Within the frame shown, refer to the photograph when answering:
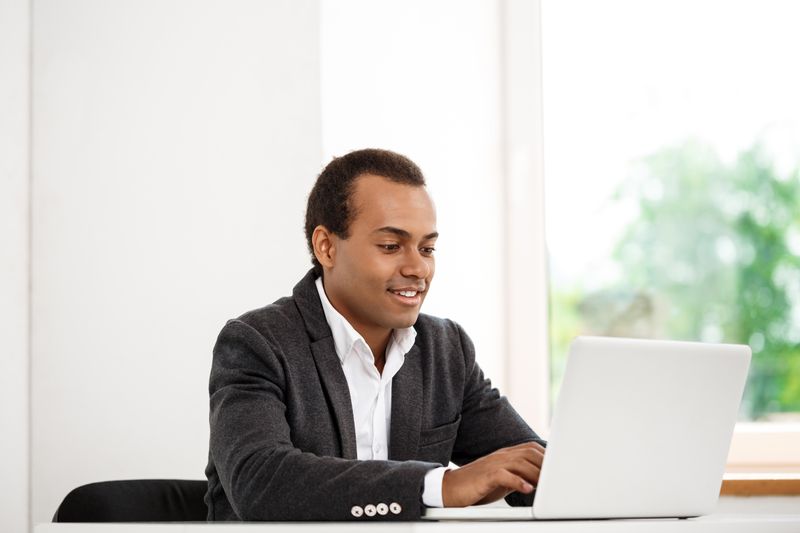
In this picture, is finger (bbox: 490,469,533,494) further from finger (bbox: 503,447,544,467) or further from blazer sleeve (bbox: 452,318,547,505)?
blazer sleeve (bbox: 452,318,547,505)

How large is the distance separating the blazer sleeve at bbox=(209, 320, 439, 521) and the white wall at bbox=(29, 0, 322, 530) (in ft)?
2.97

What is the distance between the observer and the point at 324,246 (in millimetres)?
2039

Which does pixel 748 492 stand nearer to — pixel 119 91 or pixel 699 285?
pixel 699 285

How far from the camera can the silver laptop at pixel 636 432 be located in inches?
48.7

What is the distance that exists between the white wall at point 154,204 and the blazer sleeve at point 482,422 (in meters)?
0.69

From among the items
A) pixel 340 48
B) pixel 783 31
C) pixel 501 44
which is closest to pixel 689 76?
pixel 783 31

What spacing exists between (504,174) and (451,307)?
0.48 m

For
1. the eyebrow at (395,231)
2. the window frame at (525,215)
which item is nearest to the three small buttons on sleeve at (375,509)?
the eyebrow at (395,231)

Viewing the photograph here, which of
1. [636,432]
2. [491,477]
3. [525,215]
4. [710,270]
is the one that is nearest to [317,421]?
[491,477]

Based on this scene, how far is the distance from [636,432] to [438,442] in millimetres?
767

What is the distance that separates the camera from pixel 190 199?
271 cm

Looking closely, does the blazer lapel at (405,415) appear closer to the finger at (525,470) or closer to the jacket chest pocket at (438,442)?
the jacket chest pocket at (438,442)

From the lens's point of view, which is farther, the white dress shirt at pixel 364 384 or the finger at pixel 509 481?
the white dress shirt at pixel 364 384

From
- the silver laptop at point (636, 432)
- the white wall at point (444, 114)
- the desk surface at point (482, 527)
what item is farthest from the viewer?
the white wall at point (444, 114)
